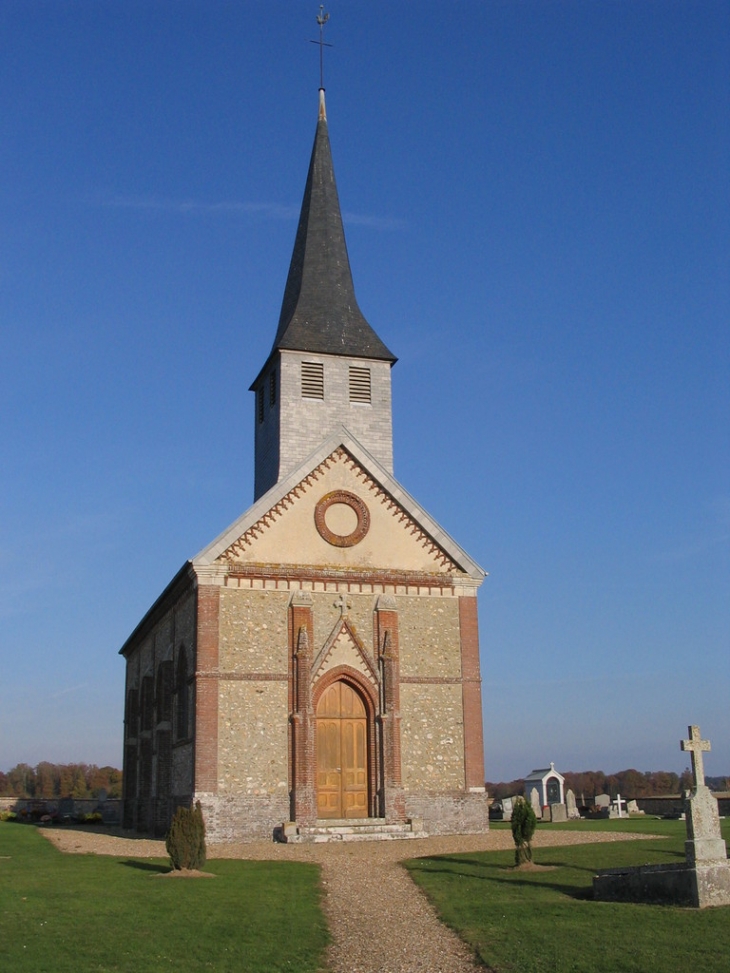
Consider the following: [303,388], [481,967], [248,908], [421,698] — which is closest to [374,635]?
[421,698]

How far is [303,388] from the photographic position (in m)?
30.8

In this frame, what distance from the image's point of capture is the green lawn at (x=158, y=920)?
34.1 feet

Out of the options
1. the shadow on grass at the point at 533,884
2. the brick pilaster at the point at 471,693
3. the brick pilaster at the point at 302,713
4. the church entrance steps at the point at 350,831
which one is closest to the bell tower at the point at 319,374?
the brick pilaster at the point at 302,713

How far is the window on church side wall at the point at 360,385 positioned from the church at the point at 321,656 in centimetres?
46

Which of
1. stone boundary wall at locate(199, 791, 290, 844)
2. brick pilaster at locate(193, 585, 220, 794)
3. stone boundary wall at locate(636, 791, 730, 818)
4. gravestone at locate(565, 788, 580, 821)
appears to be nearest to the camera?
stone boundary wall at locate(199, 791, 290, 844)

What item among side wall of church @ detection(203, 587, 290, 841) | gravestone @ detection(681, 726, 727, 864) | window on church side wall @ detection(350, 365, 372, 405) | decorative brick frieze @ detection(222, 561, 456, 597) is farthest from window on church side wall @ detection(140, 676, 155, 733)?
gravestone @ detection(681, 726, 727, 864)

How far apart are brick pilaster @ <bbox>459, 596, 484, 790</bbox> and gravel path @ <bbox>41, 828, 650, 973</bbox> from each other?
5.83 ft

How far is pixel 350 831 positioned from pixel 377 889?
9.16m

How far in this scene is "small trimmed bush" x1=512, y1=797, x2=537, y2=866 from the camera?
1714 centimetres

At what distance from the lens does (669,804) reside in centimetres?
3731

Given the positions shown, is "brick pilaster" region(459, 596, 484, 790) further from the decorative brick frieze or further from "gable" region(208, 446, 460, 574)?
"gable" region(208, 446, 460, 574)

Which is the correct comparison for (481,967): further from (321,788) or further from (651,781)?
(651,781)

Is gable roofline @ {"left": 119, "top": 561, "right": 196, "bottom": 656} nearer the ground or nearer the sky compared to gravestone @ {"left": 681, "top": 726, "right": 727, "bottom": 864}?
nearer the sky

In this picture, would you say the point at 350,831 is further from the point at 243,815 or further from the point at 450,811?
the point at 450,811
